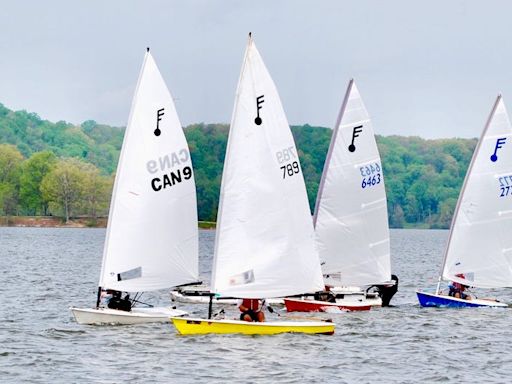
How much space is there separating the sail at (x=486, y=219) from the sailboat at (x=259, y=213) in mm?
14041

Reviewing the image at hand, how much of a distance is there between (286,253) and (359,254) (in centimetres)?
1288

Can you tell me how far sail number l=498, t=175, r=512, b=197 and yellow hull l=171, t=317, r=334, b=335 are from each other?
15.8 meters

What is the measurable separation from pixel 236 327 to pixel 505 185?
18.4 meters

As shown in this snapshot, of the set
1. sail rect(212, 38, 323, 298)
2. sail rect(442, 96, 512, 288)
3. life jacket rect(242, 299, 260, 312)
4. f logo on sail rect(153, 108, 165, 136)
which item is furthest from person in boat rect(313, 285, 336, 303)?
f logo on sail rect(153, 108, 165, 136)

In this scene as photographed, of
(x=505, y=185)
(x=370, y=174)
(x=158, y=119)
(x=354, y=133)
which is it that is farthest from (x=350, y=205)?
(x=158, y=119)

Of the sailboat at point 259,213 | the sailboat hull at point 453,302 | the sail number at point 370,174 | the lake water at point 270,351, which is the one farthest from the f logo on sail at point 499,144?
the sailboat at point 259,213

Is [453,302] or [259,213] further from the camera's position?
[453,302]

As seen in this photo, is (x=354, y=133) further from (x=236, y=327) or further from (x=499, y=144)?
(x=236, y=327)

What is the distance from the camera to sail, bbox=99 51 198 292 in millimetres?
39781

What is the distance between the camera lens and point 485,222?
51.4m

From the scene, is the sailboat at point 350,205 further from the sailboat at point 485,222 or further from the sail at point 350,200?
the sailboat at point 485,222

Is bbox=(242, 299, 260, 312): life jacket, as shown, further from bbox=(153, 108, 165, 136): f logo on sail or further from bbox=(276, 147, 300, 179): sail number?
bbox=(153, 108, 165, 136): f logo on sail

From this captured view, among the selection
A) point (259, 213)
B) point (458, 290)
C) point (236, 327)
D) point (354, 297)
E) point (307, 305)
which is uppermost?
point (259, 213)

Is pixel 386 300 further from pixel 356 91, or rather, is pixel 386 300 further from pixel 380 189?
pixel 356 91
